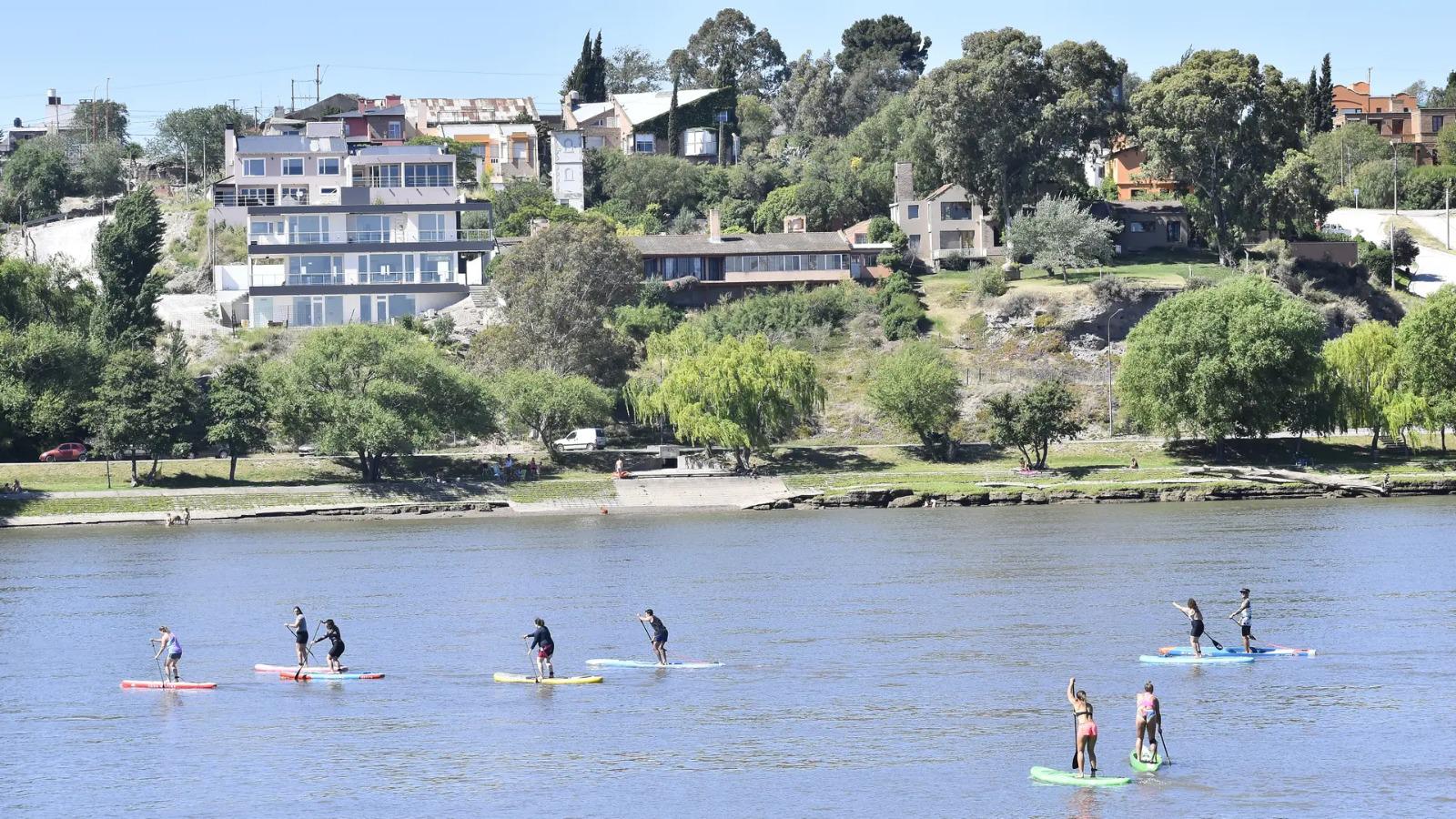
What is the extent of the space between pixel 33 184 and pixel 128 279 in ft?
230

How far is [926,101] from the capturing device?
477ft

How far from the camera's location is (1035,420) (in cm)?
10731

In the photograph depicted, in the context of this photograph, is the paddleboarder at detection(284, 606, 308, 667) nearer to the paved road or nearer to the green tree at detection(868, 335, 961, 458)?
the green tree at detection(868, 335, 961, 458)

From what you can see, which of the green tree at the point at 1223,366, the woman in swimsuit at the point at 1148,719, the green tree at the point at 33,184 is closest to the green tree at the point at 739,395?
the green tree at the point at 1223,366

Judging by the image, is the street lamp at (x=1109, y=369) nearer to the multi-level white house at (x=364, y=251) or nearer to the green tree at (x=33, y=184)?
the multi-level white house at (x=364, y=251)

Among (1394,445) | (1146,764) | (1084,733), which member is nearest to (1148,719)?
(1146,764)

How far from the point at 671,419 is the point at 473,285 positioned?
3883 cm

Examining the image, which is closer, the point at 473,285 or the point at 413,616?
the point at 413,616

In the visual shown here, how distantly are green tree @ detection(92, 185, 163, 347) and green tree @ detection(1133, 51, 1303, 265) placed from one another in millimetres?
77080

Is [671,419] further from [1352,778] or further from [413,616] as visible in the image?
[1352,778]

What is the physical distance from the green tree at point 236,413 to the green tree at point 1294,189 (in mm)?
79551

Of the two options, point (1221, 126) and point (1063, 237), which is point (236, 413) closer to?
point (1063, 237)

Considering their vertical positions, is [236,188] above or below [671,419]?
above

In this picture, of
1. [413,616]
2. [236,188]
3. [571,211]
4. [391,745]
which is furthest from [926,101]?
[391,745]
